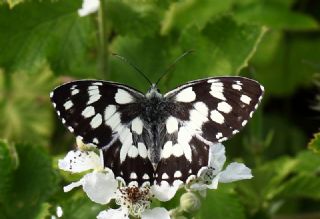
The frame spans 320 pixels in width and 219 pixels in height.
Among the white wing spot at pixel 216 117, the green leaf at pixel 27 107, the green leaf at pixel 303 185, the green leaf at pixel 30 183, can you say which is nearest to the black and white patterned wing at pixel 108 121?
the white wing spot at pixel 216 117

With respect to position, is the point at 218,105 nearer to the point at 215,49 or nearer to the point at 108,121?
the point at 108,121

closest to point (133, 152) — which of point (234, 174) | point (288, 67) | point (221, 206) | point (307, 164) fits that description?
point (234, 174)

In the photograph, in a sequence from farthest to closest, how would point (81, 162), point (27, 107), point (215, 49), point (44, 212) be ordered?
point (27, 107)
point (215, 49)
point (44, 212)
point (81, 162)

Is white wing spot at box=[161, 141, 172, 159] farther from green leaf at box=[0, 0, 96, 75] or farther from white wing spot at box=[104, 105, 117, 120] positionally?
green leaf at box=[0, 0, 96, 75]

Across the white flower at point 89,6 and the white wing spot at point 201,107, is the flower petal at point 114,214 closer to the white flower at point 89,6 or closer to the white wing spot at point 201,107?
the white wing spot at point 201,107

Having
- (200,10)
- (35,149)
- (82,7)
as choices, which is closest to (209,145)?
(35,149)
